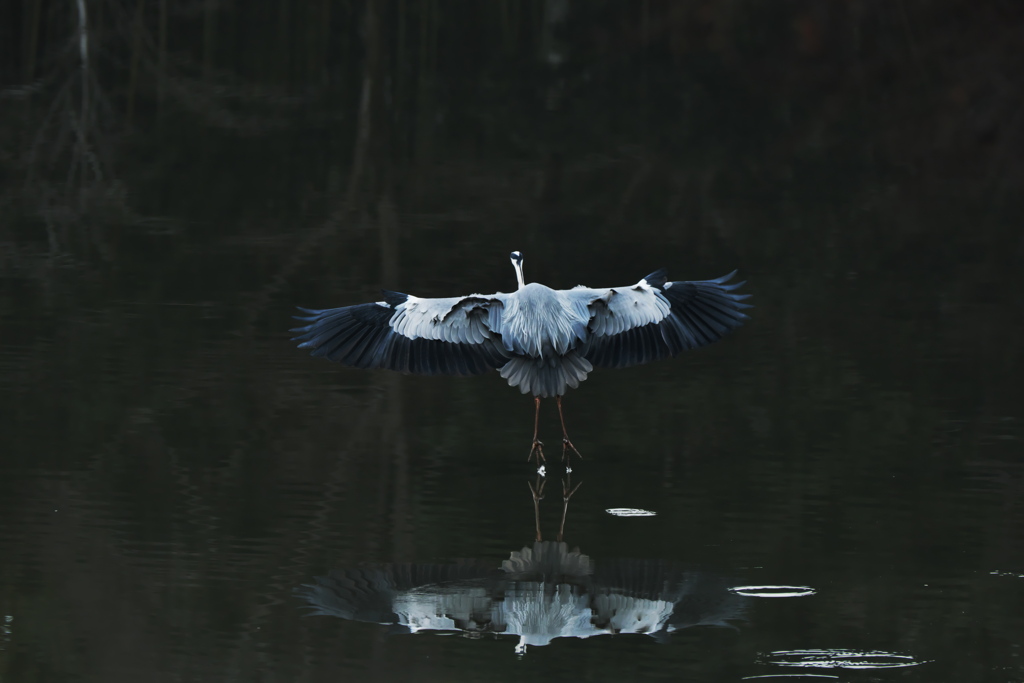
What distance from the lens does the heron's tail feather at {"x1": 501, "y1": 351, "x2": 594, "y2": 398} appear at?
828 centimetres

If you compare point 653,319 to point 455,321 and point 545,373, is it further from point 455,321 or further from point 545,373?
point 455,321

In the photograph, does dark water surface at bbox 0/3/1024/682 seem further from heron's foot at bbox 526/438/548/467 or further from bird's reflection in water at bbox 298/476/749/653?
heron's foot at bbox 526/438/548/467

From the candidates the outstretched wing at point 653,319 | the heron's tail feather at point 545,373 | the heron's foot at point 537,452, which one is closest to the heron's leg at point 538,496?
the heron's foot at point 537,452

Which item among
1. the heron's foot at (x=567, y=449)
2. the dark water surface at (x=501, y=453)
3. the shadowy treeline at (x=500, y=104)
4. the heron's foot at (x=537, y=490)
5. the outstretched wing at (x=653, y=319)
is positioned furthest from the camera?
the shadowy treeline at (x=500, y=104)

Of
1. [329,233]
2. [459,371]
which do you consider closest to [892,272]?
[329,233]

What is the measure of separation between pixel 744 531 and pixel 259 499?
218cm

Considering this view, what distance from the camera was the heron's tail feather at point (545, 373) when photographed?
27.2ft

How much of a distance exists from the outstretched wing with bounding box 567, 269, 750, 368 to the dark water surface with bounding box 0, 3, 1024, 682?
0.47 metres

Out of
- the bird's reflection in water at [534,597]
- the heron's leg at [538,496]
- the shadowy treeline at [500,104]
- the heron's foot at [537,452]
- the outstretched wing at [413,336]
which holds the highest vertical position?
the shadowy treeline at [500,104]

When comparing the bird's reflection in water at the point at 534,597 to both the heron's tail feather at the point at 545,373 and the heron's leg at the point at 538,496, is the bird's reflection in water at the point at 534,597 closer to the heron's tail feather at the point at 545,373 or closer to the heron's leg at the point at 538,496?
the heron's leg at the point at 538,496

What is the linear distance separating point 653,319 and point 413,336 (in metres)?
1.27

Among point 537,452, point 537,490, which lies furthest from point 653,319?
point 537,490

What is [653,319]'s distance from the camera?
28.3ft

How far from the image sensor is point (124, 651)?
5.72 meters
